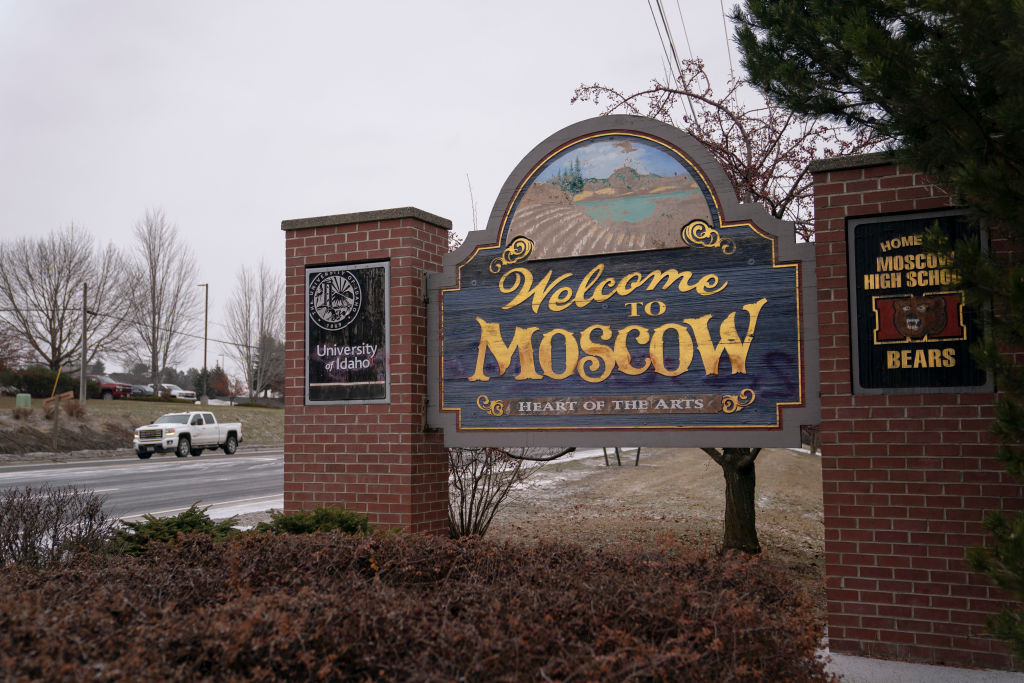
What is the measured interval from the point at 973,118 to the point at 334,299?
19.3 ft

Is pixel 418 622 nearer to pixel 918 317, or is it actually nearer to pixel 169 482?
pixel 918 317

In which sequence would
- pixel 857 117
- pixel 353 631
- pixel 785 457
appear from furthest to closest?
pixel 785 457, pixel 857 117, pixel 353 631

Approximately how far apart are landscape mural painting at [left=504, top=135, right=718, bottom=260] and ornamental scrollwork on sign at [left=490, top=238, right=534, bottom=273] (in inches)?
2.2

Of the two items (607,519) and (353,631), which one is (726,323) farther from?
(607,519)

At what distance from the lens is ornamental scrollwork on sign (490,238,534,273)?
7.72 m

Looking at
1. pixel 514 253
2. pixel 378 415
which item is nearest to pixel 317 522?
pixel 378 415

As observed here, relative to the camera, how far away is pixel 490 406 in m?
7.78

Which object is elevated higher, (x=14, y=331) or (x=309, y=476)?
(x=14, y=331)

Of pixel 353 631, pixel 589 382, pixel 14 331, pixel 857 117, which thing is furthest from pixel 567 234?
pixel 14 331

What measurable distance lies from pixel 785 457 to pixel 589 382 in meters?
21.0

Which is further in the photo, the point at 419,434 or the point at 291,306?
the point at 291,306

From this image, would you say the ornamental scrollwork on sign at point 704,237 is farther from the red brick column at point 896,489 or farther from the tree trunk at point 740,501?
the tree trunk at point 740,501

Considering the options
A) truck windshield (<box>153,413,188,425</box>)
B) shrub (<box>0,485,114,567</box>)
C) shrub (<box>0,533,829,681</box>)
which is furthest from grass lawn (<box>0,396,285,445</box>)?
shrub (<box>0,533,829,681</box>)

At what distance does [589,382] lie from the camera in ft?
24.3
